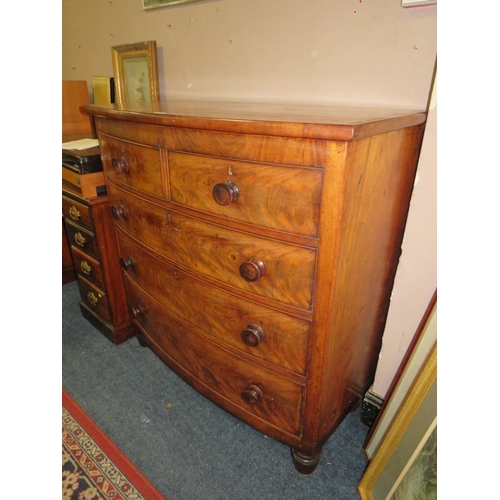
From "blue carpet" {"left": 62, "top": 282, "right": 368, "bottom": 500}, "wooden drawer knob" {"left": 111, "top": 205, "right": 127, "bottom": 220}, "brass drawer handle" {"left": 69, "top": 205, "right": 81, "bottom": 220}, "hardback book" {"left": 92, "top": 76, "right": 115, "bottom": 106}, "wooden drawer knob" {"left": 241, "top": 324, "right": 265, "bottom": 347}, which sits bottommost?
"blue carpet" {"left": 62, "top": 282, "right": 368, "bottom": 500}

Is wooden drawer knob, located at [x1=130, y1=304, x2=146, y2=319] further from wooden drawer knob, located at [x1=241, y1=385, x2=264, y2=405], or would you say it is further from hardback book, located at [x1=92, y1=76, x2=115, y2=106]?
hardback book, located at [x1=92, y1=76, x2=115, y2=106]

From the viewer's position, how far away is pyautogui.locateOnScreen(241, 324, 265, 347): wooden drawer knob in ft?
3.22

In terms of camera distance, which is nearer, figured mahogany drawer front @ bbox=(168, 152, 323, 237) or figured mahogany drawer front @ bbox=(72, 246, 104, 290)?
figured mahogany drawer front @ bbox=(168, 152, 323, 237)

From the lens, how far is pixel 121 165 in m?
1.18

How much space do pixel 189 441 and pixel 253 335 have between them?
0.65 metres

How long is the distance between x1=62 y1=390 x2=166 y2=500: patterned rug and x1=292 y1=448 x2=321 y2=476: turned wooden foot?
18.0 inches

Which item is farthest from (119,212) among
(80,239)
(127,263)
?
(80,239)

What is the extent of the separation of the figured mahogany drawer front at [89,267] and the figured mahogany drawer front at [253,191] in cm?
94

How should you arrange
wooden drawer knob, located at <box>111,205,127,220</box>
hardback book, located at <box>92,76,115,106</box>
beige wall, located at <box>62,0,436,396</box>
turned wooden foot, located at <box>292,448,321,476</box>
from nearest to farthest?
beige wall, located at <box>62,0,436,396</box> → turned wooden foot, located at <box>292,448,321,476</box> → wooden drawer knob, located at <box>111,205,127,220</box> → hardback book, located at <box>92,76,115,106</box>

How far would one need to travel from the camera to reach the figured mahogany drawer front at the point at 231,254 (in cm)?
85

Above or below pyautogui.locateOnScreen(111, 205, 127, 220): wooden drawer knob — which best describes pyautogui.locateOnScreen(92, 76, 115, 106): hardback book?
above

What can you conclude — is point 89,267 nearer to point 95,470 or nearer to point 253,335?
point 95,470

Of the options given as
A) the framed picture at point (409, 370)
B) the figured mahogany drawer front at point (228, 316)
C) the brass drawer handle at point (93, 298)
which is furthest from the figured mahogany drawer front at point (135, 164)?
the framed picture at point (409, 370)

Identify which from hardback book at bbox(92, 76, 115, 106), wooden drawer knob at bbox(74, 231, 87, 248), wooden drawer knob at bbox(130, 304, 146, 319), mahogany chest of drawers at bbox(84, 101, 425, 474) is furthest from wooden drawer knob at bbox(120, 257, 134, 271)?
hardback book at bbox(92, 76, 115, 106)
